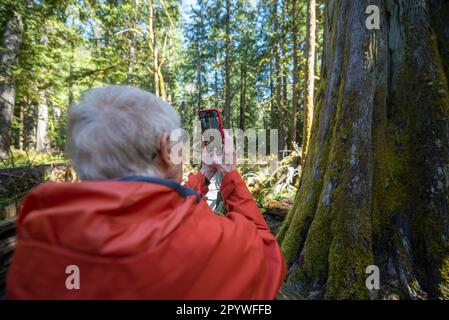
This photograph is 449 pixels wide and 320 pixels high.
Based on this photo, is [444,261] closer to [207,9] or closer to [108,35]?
[108,35]

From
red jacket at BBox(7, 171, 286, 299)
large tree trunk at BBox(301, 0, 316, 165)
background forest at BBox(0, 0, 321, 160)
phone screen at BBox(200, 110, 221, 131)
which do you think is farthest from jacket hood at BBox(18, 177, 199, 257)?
large tree trunk at BBox(301, 0, 316, 165)

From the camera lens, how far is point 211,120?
6.92ft

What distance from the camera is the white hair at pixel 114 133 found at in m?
1.22

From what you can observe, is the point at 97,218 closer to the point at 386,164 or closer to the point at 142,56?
the point at 386,164

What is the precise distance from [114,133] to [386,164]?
2.69 meters

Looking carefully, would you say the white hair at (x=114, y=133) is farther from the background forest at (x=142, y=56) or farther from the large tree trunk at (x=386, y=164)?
the background forest at (x=142, y=56)

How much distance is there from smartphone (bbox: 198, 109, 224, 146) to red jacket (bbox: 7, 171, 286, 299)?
0.92m

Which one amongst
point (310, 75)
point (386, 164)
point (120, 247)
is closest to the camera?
point (120, 247)

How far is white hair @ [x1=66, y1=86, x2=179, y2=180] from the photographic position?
1.22 metres

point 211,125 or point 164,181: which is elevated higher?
point 211,125

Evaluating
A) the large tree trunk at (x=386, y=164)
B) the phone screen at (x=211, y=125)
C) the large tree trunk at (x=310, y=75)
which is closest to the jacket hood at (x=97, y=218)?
the phone screen at (x=211, y=125)

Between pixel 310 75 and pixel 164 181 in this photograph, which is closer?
pixel 164 181

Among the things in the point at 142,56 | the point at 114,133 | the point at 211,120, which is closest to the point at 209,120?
the point at 211,120

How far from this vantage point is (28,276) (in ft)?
3.51
